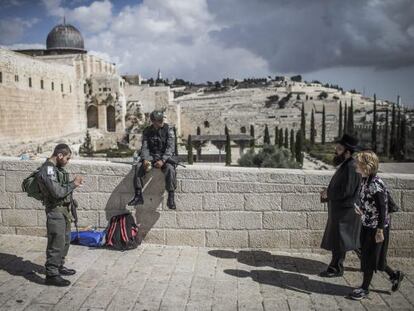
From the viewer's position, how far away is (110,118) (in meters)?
42.5

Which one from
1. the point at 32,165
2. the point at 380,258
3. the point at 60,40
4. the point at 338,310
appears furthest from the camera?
the point at 60,40

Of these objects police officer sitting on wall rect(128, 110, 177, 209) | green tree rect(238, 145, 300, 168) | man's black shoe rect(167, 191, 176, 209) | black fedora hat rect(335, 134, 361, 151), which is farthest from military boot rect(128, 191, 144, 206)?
green tree rect(238, 145, 300, 168)

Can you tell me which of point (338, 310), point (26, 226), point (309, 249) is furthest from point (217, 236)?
point (26, 226)

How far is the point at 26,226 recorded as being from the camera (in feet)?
17.4

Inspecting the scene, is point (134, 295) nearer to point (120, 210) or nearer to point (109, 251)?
point (109, 251)

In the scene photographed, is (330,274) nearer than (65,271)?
No

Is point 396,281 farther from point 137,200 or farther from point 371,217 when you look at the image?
point 137,200

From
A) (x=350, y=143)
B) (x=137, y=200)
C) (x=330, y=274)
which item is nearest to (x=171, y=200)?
(x=137, y=200)

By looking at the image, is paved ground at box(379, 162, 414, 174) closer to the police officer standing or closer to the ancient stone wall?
the police officer standing

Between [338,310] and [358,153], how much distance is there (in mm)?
1412

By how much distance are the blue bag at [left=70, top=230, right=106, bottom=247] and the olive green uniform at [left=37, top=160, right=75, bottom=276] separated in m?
0.89

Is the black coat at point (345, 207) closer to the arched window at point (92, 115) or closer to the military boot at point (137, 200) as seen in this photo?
the military boot at point (137, 200)

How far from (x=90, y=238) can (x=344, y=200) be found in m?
2.91

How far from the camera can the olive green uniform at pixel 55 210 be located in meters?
3.83
